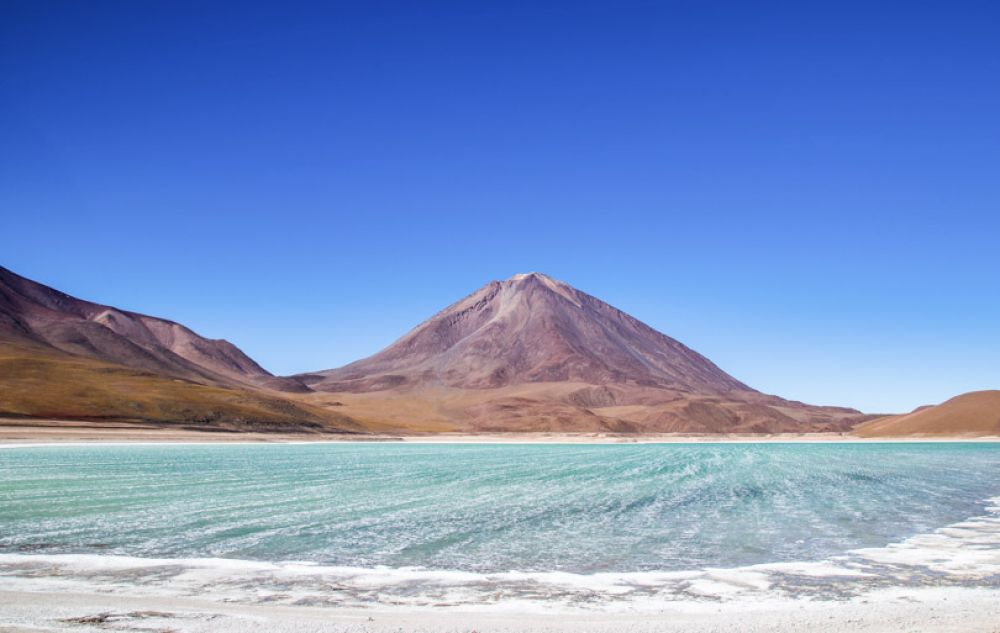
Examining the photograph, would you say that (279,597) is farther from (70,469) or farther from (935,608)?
(70,469)

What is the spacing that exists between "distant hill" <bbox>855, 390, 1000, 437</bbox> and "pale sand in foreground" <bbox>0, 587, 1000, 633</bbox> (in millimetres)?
132729

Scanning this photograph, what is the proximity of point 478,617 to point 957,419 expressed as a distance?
143772 mm

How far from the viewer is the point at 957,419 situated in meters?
131

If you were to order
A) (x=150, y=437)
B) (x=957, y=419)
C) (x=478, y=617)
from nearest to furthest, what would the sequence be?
(x=478, y=617), (x=150, y=437), (x=957, y=419)

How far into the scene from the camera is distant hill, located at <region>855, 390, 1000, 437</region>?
12630 centimetres

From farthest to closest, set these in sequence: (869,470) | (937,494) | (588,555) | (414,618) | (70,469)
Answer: (869,470)
(70,469)
(937,494)
(588,555)
(414,618)

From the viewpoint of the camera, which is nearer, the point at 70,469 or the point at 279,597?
the point at 279,597

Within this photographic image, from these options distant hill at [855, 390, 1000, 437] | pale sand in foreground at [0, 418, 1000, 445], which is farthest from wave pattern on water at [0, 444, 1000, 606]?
distant hill at [855, 390, 1000, 437]

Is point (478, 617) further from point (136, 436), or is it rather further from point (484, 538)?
point (136, 436)

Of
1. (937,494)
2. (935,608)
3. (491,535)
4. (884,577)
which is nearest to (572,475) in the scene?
(937,494)

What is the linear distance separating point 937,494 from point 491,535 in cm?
2051

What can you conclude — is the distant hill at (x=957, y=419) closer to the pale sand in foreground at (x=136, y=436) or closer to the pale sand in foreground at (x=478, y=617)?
Result: the pale sand in foreground at (x=136, y=436)

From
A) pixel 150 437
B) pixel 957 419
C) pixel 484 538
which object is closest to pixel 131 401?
pixel 150 437

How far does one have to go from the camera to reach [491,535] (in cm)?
1805
